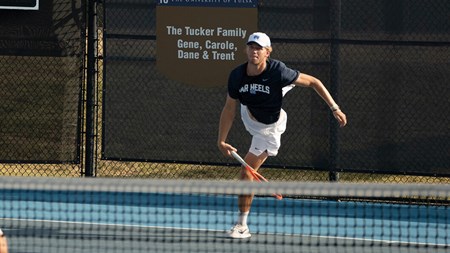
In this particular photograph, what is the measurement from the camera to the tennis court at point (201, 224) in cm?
947

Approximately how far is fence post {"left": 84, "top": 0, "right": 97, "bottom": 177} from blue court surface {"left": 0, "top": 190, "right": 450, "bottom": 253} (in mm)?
381

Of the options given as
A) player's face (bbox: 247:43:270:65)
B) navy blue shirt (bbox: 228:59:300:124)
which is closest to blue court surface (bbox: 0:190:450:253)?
navy blue shirt (bbox: 228:59:300:124)

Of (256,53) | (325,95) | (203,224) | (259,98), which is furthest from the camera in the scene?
(203,224)

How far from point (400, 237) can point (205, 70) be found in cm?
296

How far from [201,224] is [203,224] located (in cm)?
2

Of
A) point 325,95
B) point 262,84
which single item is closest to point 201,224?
point 262,84

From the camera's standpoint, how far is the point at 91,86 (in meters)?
12.0

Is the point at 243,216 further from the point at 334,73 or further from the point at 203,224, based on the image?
the point at 334,73

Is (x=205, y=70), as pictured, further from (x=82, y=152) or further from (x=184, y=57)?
(x=82, y=152)

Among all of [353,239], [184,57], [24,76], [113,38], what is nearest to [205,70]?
[184,57]

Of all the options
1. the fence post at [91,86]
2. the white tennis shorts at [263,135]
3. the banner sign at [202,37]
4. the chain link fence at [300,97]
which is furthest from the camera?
the fence post at [91,86]

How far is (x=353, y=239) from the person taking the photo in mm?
9789

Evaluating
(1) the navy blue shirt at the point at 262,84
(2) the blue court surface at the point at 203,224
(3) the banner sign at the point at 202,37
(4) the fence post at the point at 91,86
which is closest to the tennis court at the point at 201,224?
(2) the blue court surface at the point at 203,224

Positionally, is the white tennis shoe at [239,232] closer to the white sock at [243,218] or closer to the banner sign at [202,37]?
the white sock at [243,218]
